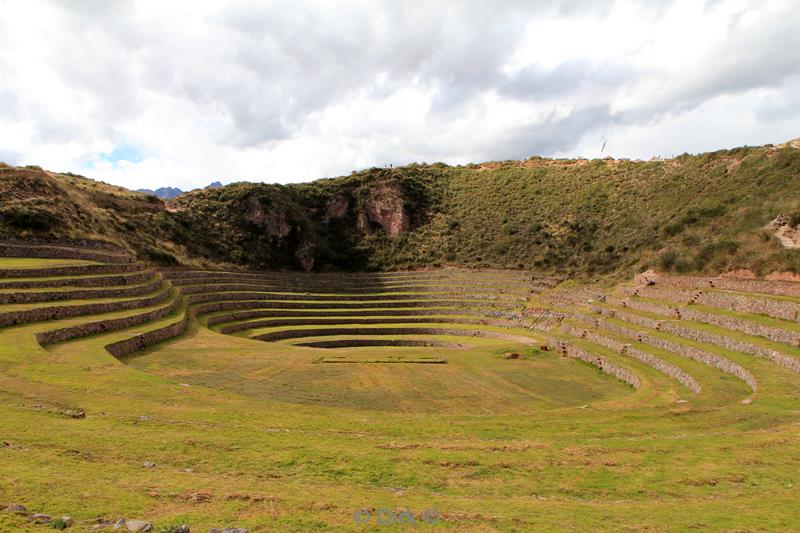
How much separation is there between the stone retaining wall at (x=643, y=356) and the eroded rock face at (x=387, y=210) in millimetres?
37306

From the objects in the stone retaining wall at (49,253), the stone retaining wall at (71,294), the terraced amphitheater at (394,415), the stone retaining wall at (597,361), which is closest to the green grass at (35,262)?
the terraced amphitheater at (394,415)

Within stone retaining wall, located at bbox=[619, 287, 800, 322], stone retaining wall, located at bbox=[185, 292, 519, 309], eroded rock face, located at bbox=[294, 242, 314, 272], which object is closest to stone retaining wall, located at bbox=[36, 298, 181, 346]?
stone retaining wall, located at bbox=[185, 292, 519, 309]

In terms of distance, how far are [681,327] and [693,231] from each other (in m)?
20.2

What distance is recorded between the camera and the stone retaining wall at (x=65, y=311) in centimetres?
2017

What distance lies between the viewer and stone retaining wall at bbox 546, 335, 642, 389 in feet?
69.3

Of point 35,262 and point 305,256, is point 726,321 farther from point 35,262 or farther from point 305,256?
point 305,256

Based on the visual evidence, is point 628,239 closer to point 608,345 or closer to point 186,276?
point 608,345

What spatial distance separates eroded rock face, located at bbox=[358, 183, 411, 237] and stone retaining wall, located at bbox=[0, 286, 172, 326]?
39.7 metres

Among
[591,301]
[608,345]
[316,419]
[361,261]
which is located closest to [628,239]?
[591,301]

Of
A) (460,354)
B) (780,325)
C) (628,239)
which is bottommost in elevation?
(460,354)

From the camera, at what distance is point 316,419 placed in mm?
12016

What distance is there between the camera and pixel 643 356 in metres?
22.7

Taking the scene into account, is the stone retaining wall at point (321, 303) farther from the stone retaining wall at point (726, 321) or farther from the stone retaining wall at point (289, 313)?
Answer: the stone retaining wall at point (726, 321)

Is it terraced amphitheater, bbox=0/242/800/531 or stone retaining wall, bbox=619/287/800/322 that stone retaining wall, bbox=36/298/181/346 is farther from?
stone retaining wall, bbox=619/287/800/322
